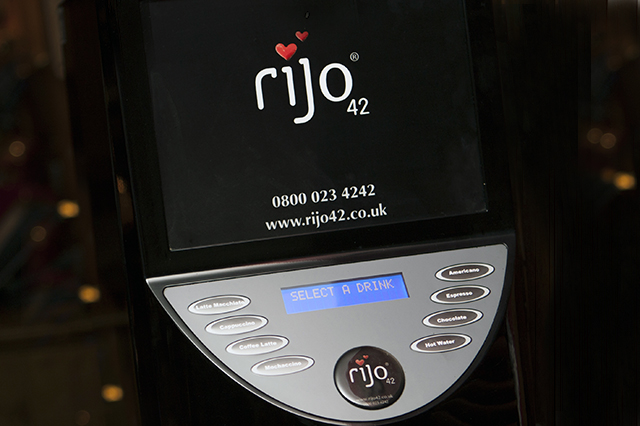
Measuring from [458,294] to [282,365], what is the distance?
18 centimetres

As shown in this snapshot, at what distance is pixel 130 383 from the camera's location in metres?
0.60


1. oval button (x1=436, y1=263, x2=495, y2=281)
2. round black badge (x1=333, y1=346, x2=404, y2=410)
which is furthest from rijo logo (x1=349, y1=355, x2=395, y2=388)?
oval button (x1=436, y1=263, x2=495, y2=281)

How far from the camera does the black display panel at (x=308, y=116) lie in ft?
1.73

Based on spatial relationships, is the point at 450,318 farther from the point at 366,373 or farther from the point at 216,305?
the point at 216,305

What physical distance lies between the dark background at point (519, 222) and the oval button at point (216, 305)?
11 cm

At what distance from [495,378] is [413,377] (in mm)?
82

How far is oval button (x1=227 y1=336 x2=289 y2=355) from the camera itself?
53cm

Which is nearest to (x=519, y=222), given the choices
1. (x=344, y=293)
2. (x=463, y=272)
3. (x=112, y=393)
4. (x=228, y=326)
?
(x=463, y=272)

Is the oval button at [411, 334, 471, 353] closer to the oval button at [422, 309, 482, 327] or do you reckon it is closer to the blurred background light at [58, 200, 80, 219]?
the oval button at [422, 309, 482, 327]

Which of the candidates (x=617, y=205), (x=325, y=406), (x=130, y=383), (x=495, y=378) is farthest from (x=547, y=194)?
(x=130, y=383)

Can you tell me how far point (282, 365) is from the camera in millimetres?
529

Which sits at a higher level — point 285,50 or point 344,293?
point 285,50

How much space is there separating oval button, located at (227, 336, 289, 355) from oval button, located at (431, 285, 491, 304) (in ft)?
0.49

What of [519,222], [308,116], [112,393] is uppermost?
[308,116]
